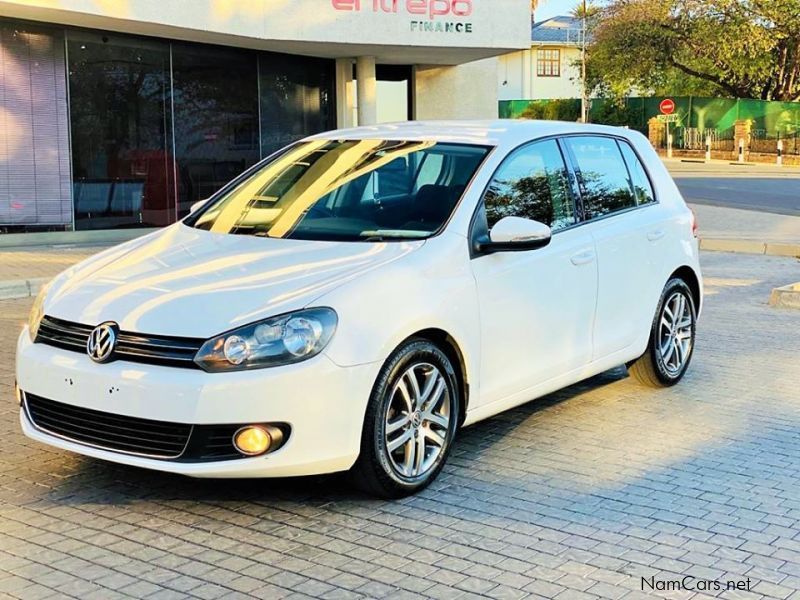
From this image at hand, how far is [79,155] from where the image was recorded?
16.1 meters

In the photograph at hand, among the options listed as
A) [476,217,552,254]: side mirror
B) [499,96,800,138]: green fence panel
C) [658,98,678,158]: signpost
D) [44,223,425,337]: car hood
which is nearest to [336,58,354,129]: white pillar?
[44,223,425,337]: car hood

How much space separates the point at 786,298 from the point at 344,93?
11.9m

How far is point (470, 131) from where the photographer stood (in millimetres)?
5953

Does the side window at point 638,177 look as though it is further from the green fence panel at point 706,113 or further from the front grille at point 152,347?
the green fence panel at point 706,113

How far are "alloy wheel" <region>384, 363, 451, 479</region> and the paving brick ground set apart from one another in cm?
18

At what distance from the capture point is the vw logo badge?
14.7 ft

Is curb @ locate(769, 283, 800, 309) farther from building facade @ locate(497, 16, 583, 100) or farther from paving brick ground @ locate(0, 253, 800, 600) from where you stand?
building facade @ locate(497, 16, 583, 100)

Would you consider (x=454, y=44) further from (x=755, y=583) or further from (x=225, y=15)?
(x=755, y=583)

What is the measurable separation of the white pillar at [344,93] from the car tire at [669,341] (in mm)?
14160

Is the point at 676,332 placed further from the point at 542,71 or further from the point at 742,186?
the point at 542,71

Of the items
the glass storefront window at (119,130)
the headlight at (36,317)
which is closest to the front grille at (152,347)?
the headlight at (36,317)

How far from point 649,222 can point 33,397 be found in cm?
394

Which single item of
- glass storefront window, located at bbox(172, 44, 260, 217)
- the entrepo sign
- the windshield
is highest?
the entrepo sign

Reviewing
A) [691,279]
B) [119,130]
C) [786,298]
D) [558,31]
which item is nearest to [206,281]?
[691,279]
